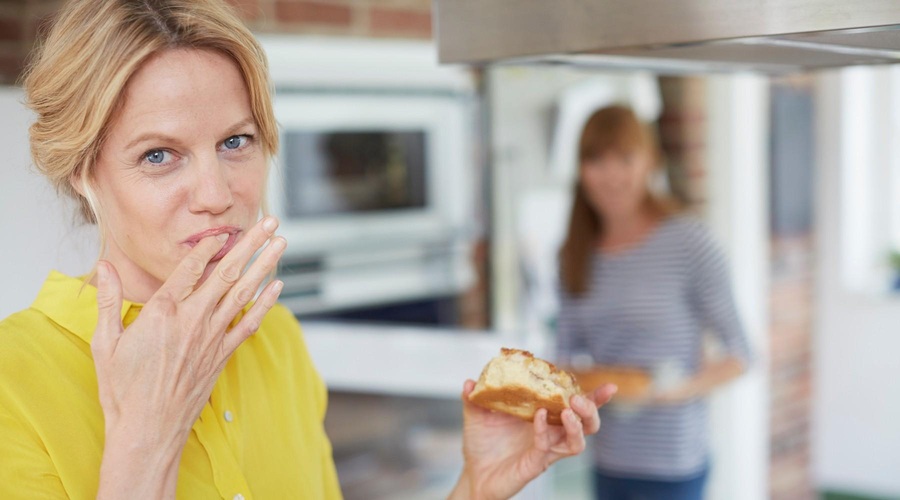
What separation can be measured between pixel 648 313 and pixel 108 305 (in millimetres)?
1939

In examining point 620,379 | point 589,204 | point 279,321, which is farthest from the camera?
point 589,204

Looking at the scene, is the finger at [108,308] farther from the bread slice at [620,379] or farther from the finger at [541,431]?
→ the bread slice at [620,379]

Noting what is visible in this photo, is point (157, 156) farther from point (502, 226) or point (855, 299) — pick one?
point (855, 299)

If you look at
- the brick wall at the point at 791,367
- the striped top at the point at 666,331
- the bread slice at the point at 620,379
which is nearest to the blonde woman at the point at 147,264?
the bread slice at the point at 620,379

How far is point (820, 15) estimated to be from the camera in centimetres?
75

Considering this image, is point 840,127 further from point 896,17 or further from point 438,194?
point 896,17

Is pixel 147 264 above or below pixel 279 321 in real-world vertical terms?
above

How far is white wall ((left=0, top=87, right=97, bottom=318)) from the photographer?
1751 millimetres

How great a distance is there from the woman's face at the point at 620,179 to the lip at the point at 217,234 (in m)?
1.85

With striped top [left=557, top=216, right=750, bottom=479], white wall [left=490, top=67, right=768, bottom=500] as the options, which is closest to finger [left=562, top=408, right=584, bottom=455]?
striped top [left=557, top=216, right=750, bottom=479]

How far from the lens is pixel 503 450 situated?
1.23 m

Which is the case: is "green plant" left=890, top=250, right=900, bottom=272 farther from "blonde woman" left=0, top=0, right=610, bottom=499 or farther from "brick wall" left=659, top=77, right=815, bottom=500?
"blonde woman" left=0, top=0, right=610, bottom=499

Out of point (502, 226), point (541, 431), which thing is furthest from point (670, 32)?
point (502, 226)

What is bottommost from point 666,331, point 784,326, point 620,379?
point 784,326
